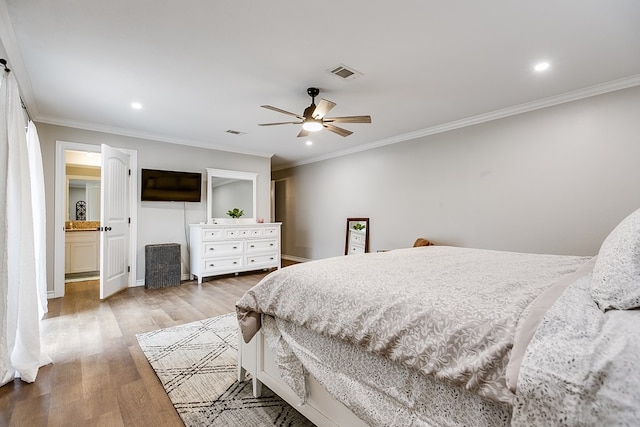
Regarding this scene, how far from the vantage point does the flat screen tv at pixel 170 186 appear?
472 centimetres

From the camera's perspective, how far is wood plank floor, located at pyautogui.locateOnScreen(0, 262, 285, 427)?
1.66 meters

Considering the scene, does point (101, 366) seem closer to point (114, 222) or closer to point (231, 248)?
point (114, 222)

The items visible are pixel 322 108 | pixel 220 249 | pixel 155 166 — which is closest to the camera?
pixel 322 108

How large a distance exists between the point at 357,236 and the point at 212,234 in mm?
2629

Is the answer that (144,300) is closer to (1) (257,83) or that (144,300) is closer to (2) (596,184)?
(1) (257,83)

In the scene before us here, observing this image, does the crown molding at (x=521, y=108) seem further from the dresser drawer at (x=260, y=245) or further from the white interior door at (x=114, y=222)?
the white interior door at (x=114, y=222)

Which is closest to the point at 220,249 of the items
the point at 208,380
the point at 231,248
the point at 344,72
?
the point at 231,248

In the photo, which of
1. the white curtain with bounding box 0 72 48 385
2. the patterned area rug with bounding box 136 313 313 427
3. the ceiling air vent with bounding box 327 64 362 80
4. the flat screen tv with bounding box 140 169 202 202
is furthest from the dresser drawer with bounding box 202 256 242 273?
the ceiling air vent with bounding box 327 64 362 80

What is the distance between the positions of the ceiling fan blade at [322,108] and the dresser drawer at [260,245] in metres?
3.15

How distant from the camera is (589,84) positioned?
302cm

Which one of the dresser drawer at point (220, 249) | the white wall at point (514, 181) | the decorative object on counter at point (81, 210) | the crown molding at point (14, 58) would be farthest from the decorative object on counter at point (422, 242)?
the decorative object on counter at point (81, 210)

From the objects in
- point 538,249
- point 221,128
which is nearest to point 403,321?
point 538,249

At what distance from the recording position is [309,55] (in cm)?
249

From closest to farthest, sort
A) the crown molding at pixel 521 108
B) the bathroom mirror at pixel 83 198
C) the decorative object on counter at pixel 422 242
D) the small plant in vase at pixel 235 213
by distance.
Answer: the crown molding at pixel 521 108 < the decorative object on counter at pixel 422 242 < the small plant in vase at pixel 235 213 < the bathroom mirror at pixel 83 198
